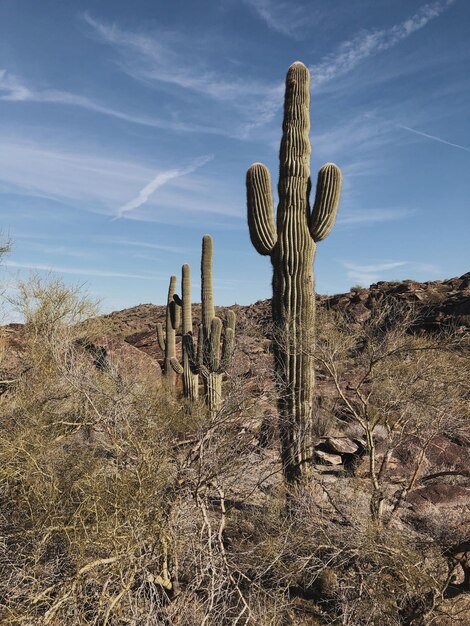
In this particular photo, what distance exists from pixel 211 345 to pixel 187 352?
1.63 meters

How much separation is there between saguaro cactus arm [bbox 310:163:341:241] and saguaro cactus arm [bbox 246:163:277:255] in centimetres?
71

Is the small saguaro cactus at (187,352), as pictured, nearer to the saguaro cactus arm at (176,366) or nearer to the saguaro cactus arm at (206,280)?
the saguaro cactus arm at (176,366)

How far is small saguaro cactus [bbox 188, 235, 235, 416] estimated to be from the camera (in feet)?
36.6

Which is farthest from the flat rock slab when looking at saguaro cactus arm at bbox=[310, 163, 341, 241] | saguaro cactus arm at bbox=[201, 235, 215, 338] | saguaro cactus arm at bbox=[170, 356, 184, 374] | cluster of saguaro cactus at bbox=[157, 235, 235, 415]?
saguaro cactus arm at bbox=[310, 163, 341, 241]

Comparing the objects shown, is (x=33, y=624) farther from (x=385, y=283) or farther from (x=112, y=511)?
(x=385, y=283)

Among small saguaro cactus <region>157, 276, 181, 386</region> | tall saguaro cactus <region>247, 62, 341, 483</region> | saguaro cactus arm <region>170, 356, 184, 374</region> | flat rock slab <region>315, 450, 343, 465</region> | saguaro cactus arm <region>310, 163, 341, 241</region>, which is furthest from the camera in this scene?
small saguaro cactus <region>157, 276, 181, 386</region>

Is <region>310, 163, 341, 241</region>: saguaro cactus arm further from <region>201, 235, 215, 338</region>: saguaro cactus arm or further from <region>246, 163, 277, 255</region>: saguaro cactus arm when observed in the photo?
<region>201, 235, 215, 338</region>: saguaro cactus arm

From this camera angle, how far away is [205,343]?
11648 mm

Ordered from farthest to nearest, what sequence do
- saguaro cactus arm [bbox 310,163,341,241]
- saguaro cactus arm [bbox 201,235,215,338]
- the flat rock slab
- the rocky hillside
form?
the rocky hillside, saguaro cactus arm [bbox 201,235,215,338], the flat rock slab, saguaro cactus arm [bbox 310,163,341,241]

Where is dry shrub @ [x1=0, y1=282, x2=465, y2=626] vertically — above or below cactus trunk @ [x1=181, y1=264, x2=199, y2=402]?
below

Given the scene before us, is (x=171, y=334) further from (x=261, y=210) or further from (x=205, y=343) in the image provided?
(x=261, y=210)

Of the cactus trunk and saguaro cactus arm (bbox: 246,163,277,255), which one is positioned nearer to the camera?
saguaro cactus arm (bbox: 246,163,277,255)

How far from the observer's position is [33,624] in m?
4.14

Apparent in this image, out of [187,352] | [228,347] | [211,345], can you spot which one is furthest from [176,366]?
[228,347]
